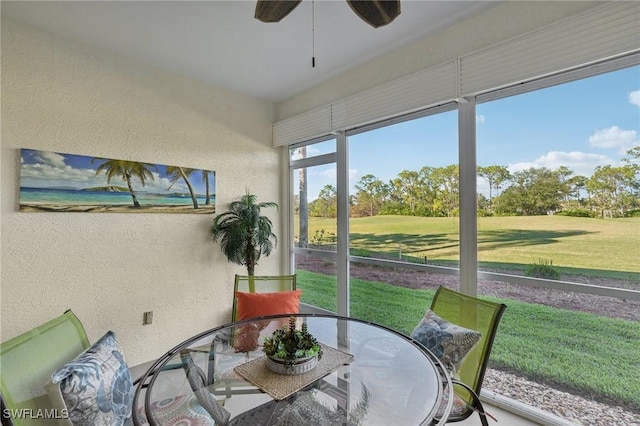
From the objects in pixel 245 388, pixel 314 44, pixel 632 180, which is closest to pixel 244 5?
pixel 314 44

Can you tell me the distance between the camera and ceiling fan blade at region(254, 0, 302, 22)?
4.95 feet

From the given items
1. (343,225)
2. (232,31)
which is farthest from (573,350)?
(232,31)

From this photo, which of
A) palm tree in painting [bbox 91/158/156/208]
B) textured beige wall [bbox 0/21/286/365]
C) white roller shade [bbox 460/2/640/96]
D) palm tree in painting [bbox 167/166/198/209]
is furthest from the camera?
palm tree in painting [bbox 167/166/198/209]

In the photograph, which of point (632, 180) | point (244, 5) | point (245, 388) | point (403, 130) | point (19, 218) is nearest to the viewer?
point (245, 388)

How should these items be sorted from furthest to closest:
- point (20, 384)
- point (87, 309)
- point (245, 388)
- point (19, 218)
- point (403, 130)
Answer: point (403, 130)
point (87, 309)
point (19, 218)
point (245, 388)
point (20, 384)

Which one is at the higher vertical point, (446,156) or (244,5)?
(244,5)

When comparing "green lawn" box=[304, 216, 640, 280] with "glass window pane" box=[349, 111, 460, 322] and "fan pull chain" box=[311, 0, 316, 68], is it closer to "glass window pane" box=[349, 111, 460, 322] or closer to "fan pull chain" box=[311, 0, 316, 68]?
"glass window pane" box=[349, 111, 460, 322]

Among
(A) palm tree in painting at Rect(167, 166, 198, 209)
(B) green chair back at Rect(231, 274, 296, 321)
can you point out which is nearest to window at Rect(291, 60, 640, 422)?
(B) green chair back at Rect(231, 274, 296, 321)

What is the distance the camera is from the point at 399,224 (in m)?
2.84

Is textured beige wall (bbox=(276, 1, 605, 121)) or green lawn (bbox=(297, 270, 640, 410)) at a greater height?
textured beige wall (bbox=(276, 1, 605, 121))

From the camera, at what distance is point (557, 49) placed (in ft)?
6.03

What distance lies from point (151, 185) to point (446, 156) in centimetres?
275

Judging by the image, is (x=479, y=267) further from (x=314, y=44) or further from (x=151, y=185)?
(x=151, y=185)

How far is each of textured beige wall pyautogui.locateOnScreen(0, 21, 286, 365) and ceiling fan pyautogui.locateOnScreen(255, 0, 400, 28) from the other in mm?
1864
